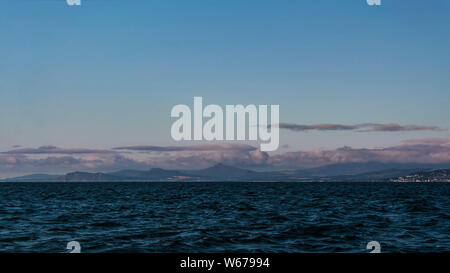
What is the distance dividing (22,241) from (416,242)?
23.6m

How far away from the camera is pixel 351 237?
27.6 meters

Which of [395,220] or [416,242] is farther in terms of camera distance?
[395,220]
